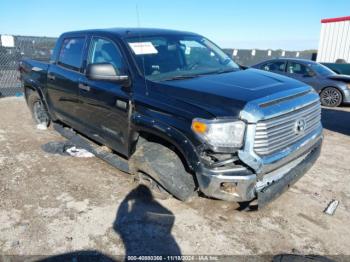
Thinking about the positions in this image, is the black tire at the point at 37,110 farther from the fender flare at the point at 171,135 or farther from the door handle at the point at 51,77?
the fender flare at the point at 171,135

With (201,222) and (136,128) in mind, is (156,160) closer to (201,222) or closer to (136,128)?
(136,128)

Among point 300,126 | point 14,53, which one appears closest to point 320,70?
point 300,126

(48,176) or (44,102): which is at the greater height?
(44,102)

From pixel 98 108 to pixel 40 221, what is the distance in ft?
4.96

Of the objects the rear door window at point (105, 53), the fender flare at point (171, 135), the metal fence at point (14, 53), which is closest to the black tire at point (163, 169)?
the fender flare at point (171, 135)

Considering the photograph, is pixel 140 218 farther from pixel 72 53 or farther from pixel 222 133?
pixel 72 53

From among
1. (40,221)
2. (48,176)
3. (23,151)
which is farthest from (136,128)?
(23,151)

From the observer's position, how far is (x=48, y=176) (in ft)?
14.3

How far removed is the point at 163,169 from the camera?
3.23 metres

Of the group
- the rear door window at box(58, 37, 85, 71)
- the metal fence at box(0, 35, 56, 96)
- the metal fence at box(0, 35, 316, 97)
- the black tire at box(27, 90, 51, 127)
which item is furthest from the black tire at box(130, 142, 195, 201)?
the metal fence at box(0, 35, 56, 96)

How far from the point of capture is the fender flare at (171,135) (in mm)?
2859

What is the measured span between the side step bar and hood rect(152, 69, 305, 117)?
1.24 m

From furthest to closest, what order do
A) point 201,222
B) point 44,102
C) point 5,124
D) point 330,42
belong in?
point 330,42 → point 5,124 → point 44,102 → point 201,222

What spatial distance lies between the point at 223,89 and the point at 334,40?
1948 centimetres
